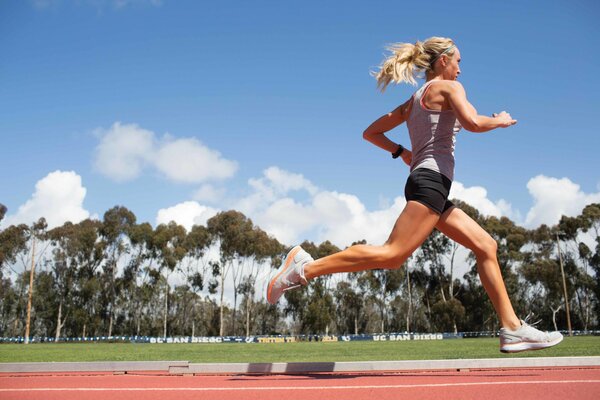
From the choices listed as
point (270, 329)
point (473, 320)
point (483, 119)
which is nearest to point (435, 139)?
point (483, 119)

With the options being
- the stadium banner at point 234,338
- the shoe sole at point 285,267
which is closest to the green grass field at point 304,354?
the shoe sole at point 285,267

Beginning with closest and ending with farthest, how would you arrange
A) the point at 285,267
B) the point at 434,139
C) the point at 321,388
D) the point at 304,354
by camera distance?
the point at 321,388 → the point at 434,139 → the point at 285,267 → the point at 304,354

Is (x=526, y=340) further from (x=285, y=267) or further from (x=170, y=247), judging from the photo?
(x=170, y=247)

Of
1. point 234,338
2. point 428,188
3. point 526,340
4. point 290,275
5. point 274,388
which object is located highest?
point 428,188

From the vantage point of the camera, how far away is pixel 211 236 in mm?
49500

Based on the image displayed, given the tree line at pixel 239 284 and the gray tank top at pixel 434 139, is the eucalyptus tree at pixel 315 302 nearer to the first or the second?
the tree line at pixel 239 284

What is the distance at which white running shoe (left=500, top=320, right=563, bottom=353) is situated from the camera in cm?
342

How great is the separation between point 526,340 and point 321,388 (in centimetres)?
155

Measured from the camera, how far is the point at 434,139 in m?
3.34

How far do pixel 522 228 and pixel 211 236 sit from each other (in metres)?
29.9

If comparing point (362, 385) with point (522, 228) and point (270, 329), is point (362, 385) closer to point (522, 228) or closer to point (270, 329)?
point (522, 228)

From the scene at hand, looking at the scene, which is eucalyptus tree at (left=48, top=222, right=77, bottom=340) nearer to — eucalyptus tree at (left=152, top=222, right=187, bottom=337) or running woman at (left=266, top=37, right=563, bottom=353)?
eucalyptus tree at (left=152, top=222, right=187, bottom=337)

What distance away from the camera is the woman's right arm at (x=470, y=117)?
3.13 metres

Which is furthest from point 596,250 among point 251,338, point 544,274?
point 251,338
